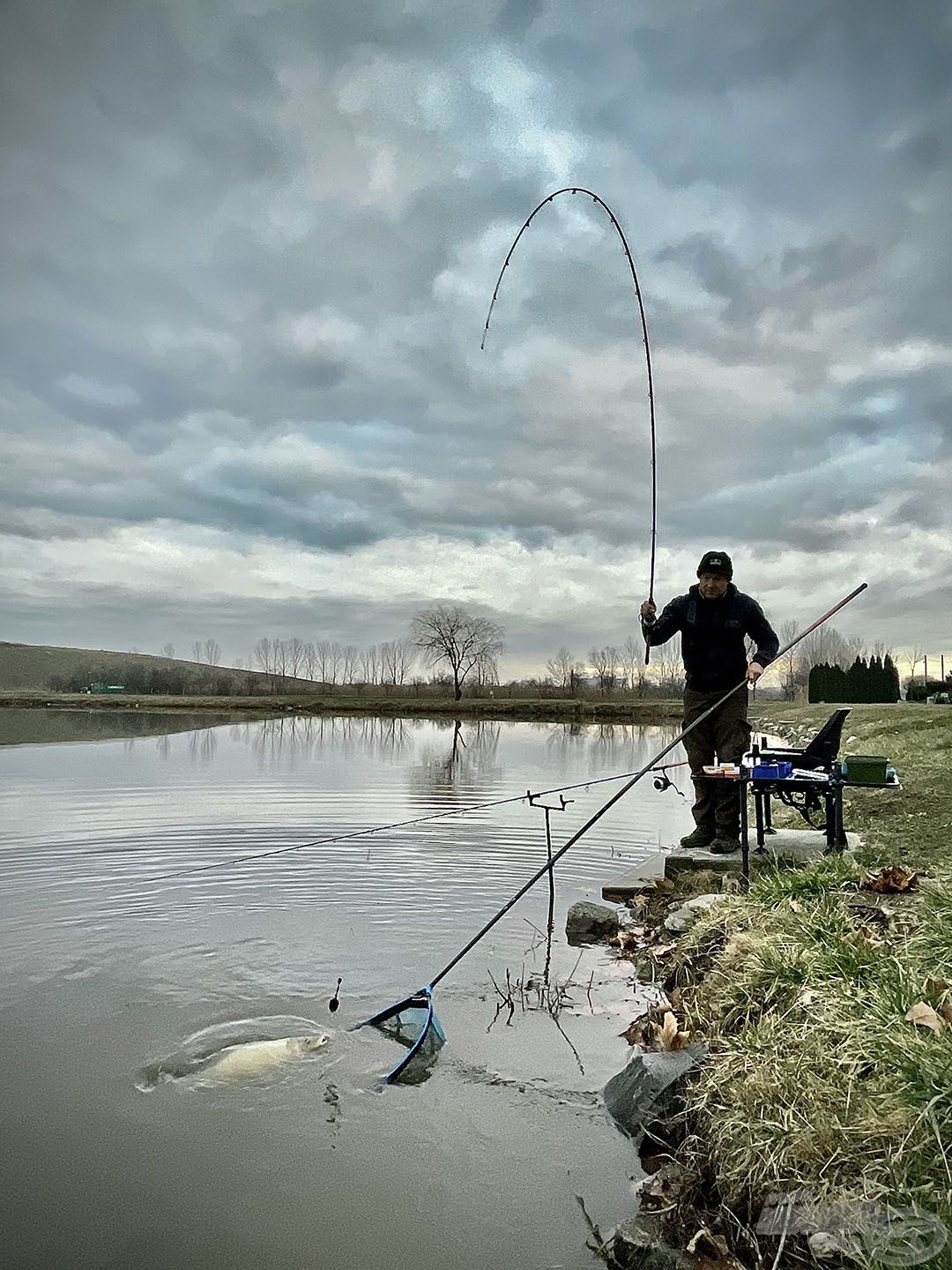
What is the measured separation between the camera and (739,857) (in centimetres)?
813

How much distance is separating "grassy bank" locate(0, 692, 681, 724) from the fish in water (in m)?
57.8

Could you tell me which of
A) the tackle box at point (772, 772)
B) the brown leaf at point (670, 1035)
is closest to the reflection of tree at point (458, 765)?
the tackle box at point (772, 772)

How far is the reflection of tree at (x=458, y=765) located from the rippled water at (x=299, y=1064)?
24.8 ft

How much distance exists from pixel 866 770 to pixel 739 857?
1.30m

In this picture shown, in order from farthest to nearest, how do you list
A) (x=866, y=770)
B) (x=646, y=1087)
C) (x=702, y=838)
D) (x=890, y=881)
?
(x=702, y=838)
(x=866, y=770)
(x=890, y=881)
(x=646, y=1087)

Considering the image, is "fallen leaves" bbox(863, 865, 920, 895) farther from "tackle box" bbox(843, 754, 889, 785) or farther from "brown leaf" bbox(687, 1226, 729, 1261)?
"brown leaf" bbox(687, 1226, 729, 1261)

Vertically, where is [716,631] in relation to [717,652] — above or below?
above

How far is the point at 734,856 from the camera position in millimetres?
8164

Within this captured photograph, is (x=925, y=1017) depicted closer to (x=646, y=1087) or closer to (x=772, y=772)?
(x=646, y=1087)

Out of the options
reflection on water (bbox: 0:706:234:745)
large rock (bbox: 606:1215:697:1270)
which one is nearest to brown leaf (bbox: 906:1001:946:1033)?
large rock (bbox: 606:1215:697:1270)

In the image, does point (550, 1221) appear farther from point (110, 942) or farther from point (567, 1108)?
point (110, 942)

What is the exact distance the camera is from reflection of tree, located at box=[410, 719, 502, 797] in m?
21.0

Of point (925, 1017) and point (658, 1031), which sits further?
point (658, 1031)

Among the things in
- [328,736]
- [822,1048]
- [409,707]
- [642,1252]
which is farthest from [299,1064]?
[409,707]
